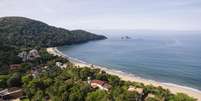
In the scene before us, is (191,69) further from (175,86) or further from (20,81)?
(20,81)

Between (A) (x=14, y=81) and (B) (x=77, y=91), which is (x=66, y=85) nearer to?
(B) (x=77, y=91)

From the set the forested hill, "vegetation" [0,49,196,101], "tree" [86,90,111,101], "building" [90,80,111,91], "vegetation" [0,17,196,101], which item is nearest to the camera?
"tree" [86,90,111,101]

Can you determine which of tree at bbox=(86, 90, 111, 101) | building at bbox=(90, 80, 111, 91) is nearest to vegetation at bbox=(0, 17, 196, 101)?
tree at bbox=(86, 90, 111, 101)

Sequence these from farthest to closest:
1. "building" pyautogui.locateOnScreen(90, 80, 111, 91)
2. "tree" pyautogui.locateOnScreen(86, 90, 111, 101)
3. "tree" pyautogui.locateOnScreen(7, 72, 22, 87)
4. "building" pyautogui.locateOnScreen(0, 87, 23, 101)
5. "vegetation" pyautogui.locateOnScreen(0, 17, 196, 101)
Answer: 1. "tree" pyautogui.locateOnScreen(7, 72, 22, 87)
2. "building" pyautogui.locateOnScreen(90, 80, 111, 91)
3. "building" pyautogui.locateOnScreen(0, 87, 23, 101)
4. "vegetation" pyautogui.locateOnScreen(0, 17, 196, 101)
5. "tree" pyautogui.locateOnScreen(86, 90, 111, 101)

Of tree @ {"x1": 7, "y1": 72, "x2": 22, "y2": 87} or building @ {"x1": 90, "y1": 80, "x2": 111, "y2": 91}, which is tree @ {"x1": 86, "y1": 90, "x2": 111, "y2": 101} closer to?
building @ {"x1": 90, "y1": 80, "x2": 111, "y2": 91}

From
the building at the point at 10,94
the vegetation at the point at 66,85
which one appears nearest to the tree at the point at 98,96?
the vegetation at the point at 66,85

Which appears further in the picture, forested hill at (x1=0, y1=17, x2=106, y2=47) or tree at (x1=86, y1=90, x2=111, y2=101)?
forested hill at (x1=0, y1=17, x2=106, y2=47)

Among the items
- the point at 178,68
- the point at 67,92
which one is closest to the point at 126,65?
the point at 178,68

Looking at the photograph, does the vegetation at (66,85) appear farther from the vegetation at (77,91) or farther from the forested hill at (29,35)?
the forested hill at (29,35)
